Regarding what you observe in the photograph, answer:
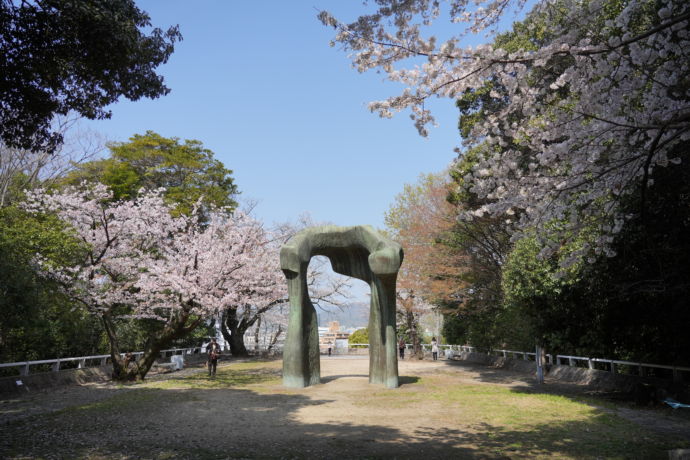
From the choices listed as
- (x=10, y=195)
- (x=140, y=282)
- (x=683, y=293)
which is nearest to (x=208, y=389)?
(x=140, y=282)

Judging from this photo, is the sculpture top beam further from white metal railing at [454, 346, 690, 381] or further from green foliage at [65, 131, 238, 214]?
green foliage at [65, 131, 238, 214]

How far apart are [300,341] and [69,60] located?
28.5 ft

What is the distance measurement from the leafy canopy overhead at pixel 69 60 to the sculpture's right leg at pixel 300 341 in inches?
267

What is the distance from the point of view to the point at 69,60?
23.2ft

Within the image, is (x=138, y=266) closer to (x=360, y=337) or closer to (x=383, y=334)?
(x=383, y=334)

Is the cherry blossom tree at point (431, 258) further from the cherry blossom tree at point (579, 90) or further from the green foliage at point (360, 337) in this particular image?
the cherry blossom tree at point (579, 90)

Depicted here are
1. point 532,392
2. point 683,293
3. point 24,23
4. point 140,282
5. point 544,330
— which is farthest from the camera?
point 140,282

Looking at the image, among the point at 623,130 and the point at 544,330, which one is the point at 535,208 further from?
the point at 544,330

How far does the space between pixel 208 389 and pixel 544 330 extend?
9.31 metres

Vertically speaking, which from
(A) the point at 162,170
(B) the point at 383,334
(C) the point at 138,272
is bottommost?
(B) the point at 383,334

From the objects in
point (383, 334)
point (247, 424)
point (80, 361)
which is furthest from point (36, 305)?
point (383, 334)

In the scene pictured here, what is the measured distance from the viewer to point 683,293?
807 cm

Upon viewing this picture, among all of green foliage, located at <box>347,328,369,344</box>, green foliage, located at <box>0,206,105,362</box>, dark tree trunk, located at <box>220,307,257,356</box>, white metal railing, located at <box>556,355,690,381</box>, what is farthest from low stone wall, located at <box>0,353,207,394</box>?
green foliage, located at <box>347,328,369,344</box>

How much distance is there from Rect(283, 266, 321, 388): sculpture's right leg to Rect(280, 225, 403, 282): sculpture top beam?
1.67ft
